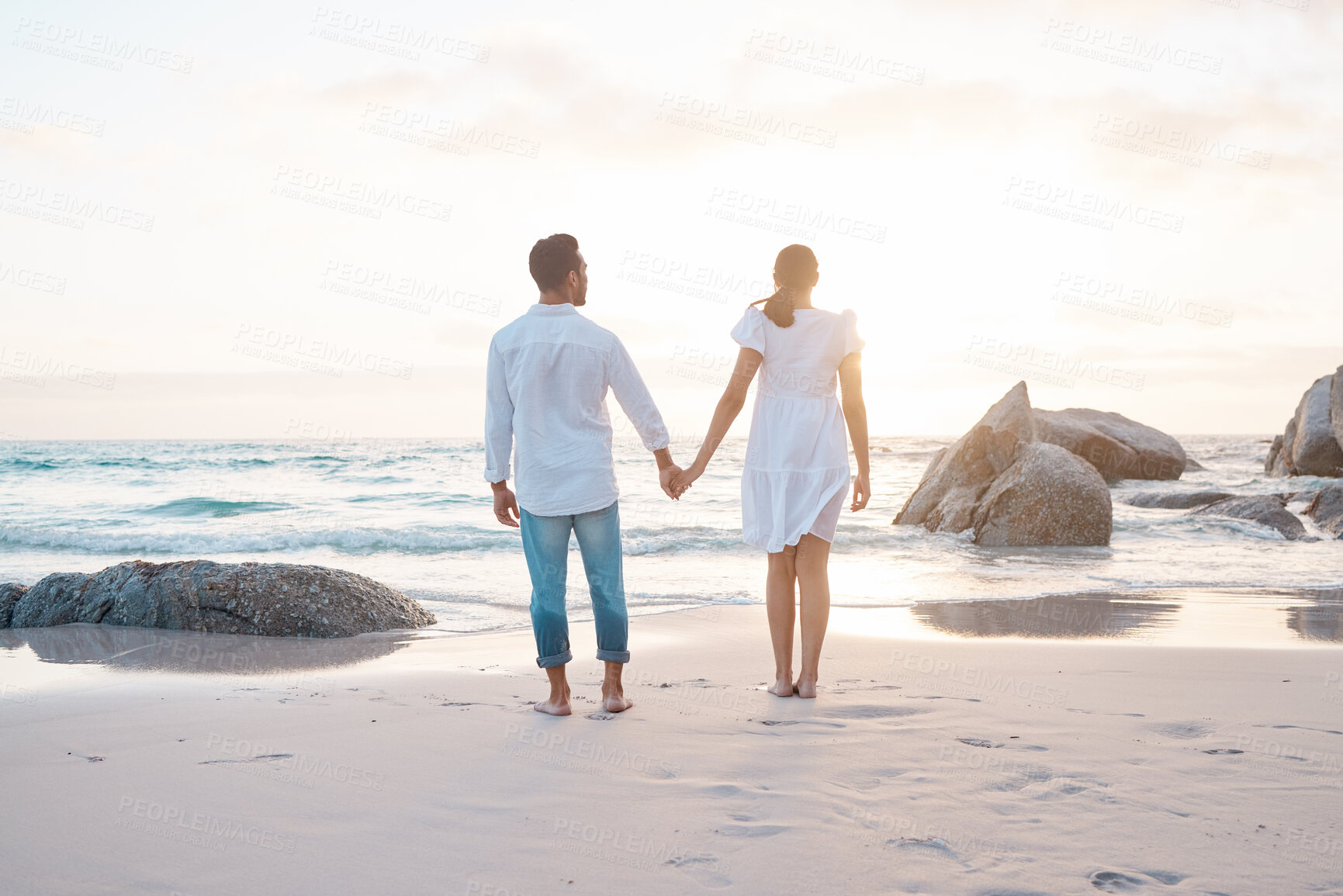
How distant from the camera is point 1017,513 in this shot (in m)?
11.3

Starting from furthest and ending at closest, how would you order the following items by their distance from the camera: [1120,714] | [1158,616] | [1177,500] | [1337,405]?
[1337,405], [1177,500], [1158,616], [1120,714]

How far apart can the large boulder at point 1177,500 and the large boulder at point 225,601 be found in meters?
14.2

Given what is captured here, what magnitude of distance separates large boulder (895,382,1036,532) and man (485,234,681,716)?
9.19m

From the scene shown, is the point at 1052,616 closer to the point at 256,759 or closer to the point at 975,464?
the point at 256,759

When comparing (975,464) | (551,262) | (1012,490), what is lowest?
(1012,490)

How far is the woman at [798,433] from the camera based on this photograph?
3.95 meters

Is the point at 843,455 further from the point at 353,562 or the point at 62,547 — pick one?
the point at 62,547

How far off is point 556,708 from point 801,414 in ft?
5.44

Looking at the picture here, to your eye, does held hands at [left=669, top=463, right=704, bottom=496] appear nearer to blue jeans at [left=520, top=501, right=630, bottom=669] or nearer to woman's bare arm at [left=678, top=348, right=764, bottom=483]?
woman's bare arm at [left=678, top=348, right=764, bottom=483]

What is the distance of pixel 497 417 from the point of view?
3713mm

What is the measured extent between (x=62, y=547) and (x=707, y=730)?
36.2 feet

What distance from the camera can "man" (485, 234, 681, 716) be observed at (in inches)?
142

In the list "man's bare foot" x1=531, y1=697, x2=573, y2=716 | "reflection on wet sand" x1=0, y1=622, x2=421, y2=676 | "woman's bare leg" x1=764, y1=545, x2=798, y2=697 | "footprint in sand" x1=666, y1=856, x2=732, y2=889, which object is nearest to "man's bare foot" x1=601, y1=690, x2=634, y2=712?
"man's bare foot" x1=531, y1=697, x2=573, y2=716

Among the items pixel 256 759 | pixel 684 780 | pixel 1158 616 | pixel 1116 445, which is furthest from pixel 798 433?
pixel 1116 445
